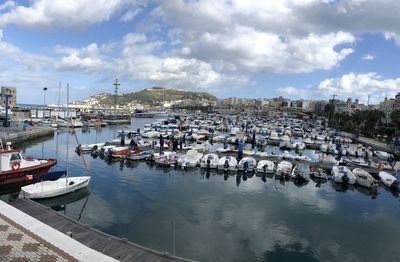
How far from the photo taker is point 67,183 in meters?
30.6

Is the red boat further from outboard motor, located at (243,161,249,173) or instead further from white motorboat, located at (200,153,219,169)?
outboard motor, located at (243,161,249,173)

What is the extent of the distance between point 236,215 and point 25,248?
17.6 metres

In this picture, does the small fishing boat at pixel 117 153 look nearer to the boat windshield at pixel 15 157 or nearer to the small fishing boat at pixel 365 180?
the boat windshield at pixel 15 157

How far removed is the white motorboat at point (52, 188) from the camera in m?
27.6

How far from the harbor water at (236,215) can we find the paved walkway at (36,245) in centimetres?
567

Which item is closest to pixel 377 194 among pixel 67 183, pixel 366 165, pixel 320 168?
pixel 320 168

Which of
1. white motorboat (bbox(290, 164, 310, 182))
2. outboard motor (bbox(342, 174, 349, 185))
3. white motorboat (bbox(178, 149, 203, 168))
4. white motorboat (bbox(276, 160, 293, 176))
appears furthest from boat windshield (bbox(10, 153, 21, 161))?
outboard motor (bbox(342, 174, 349, 185))

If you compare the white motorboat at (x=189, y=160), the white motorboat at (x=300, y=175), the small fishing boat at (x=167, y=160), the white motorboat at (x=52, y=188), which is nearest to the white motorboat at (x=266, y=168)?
the white motorboat at (x=300, y=175)

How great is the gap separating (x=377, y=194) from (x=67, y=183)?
32757 mm

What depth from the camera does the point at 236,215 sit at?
28.3 meters

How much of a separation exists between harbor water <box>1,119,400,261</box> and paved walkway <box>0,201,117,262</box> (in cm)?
567

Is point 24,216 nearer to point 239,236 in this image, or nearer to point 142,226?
point 142,226

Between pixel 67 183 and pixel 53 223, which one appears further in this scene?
pixel 67 183

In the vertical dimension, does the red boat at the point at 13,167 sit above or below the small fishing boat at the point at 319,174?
Answer: above
